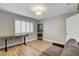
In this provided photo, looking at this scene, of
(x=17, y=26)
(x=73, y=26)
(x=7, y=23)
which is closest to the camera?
(x=73, y=26)

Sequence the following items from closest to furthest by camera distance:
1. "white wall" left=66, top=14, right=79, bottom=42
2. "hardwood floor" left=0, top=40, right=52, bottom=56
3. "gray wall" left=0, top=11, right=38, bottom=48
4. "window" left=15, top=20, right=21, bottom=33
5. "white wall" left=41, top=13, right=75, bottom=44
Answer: "white wall" left=66, top=14, right=79, bottom=42, "hardwood floor" left=0, top=40, right=52, bottom=56, "white wall" left=41, top=13, right=75, bottom=44, "gray wall" left=0, top=11, right=38, bottom=48, "window" left=15, top=20, right=21, bottom=33

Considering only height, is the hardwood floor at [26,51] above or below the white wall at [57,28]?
below

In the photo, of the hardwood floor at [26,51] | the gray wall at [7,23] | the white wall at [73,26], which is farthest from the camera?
the gray wall at [7,23]

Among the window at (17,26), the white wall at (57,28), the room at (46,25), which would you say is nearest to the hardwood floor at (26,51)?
the room at (46,25)

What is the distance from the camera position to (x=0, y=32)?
2.88 metres

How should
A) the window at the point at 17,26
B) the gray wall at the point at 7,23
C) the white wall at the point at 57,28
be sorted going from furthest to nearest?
the window at the point at 17,26 < the gray wall at the point at 7,23 < the white wall at the point at 57,28

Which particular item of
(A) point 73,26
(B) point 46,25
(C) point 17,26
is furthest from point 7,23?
(A) point 73,26

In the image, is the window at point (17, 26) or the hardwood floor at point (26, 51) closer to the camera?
the hardwood floor at point (26, 51)

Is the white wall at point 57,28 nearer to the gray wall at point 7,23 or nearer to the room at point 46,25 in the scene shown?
the room at point 46,25

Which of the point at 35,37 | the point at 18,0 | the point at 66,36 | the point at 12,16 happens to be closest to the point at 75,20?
the point at 66,36

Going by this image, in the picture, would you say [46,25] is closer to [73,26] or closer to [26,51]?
[73,26]

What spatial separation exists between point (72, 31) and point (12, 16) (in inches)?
94.0

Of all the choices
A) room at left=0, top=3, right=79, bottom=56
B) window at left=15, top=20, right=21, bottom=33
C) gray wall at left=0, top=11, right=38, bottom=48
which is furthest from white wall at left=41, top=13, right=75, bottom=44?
gray wall at left=0, top=11, right=38, bottom=48

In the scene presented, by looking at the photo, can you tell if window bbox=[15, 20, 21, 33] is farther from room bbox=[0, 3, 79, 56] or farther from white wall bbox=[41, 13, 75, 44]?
white wall bbox=[41, 13, 75, 44]
